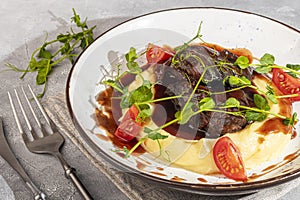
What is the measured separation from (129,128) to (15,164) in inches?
36.9

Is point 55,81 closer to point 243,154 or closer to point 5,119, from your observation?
point 5,119

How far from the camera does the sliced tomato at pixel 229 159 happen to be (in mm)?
3039

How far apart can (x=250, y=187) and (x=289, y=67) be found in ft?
4.56

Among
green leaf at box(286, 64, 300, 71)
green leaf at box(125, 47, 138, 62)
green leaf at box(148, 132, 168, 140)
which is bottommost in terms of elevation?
green leaf at box(148, 132, 168, 140)

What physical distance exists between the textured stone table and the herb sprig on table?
0.09 metres

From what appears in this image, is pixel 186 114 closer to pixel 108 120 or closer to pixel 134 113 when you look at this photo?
pixel 134 113

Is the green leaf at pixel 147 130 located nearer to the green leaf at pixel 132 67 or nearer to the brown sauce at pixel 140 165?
the brown sauce at pixel 140 165

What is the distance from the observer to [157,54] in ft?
13.2

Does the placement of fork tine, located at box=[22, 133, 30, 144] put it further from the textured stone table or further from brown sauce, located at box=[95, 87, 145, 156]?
brown sauce, located at box=[95, 87, 145, 156]

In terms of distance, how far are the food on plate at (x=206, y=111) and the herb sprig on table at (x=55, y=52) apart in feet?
2.77

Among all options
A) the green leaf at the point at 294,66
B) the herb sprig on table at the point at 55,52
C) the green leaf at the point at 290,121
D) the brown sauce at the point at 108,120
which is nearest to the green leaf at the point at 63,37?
the herb sprig on table at the point at 55,52

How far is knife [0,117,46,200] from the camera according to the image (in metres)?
3.26

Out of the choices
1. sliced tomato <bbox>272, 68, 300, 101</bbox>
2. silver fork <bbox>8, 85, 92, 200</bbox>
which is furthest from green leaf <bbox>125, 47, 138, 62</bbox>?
sliced tomato <bbox>272, 68, 300, 101</bbox>

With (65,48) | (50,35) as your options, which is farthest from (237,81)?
(50,35)
